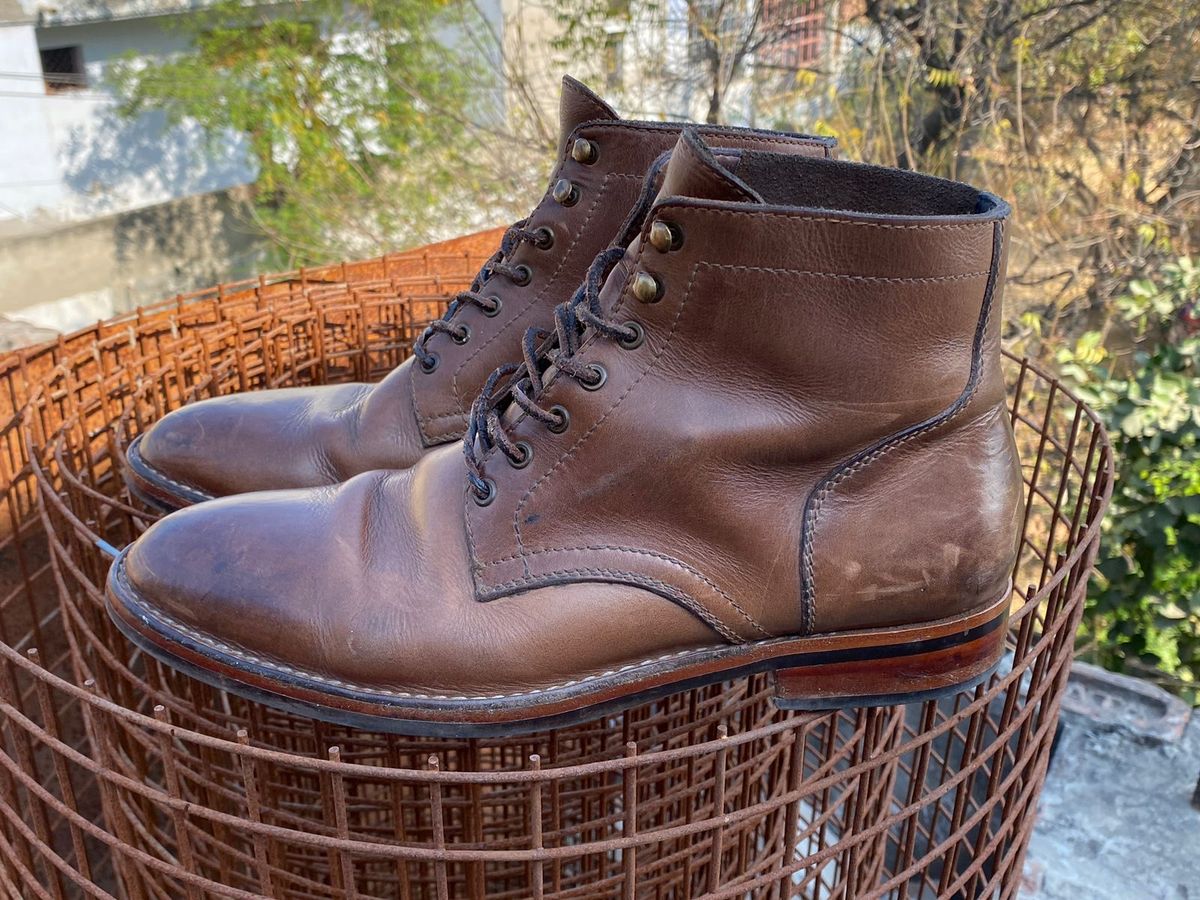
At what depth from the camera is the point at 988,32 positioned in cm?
368

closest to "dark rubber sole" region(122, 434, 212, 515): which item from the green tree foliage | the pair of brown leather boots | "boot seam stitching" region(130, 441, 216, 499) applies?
"boot seam stitching" region(130, 441, 216, 499)

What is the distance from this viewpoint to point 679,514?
2.68 feet

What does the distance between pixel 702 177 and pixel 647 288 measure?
0.10 m

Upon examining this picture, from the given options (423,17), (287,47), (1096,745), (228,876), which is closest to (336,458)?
(228,876)

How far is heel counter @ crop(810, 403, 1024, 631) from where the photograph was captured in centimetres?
81

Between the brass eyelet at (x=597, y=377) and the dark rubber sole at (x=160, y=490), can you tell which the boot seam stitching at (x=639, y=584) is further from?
the dark rubber sole at (x=160, y=490)

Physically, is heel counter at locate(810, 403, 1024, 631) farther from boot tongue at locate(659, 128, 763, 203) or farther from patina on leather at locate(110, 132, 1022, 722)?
boot tongue at locate(659, 128, 763, 203)

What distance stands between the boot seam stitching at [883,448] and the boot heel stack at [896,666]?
5cm

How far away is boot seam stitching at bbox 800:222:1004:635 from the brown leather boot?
1.16 ft

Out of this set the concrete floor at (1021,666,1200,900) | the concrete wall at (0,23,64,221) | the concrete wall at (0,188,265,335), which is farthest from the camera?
the concrete wall at (0,188,265,335)

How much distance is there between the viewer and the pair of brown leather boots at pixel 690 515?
76 centimetres

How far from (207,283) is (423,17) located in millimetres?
3566

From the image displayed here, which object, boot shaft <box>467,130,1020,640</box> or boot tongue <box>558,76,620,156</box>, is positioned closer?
boot shaft <box>467,130,1020,640</box>

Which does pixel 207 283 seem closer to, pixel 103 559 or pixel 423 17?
pixel 423 17
